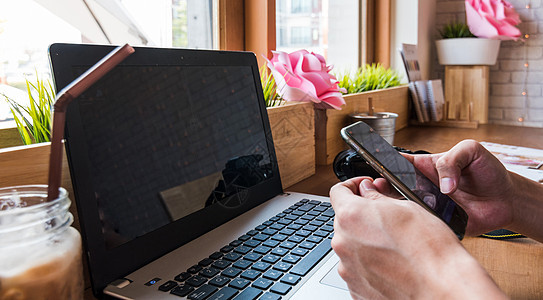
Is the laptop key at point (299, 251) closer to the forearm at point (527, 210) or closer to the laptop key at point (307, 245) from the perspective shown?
the laptop key at point (307, 245)

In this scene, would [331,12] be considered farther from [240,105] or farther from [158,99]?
[158,99]

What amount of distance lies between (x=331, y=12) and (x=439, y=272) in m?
2.00

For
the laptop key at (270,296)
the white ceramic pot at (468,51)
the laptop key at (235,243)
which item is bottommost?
the laptop key at (270,296)

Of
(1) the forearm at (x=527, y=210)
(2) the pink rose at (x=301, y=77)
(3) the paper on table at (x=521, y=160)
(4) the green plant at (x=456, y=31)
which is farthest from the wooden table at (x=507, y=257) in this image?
(4) the green plant at (x=456, y=31)

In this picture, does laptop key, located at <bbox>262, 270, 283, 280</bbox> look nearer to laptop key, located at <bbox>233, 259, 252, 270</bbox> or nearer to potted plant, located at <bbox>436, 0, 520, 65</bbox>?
laptop key, located at <bbox>233, 259, 252, 270</bbox>

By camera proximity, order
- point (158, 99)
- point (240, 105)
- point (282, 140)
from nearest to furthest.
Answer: point (158, 99) < point (240, 105) < point (282, 140)

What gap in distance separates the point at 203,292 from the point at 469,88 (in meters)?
2.38

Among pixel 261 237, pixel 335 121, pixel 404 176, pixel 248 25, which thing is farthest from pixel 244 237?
pixel 248 25

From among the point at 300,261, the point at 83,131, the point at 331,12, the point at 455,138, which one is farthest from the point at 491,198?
the point at 331,12

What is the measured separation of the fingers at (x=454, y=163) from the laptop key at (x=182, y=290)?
1.26ft

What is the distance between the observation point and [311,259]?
59 centimetres

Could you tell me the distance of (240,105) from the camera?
84 cm

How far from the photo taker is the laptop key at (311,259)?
56cm

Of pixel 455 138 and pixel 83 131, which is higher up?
pixel 83 131
